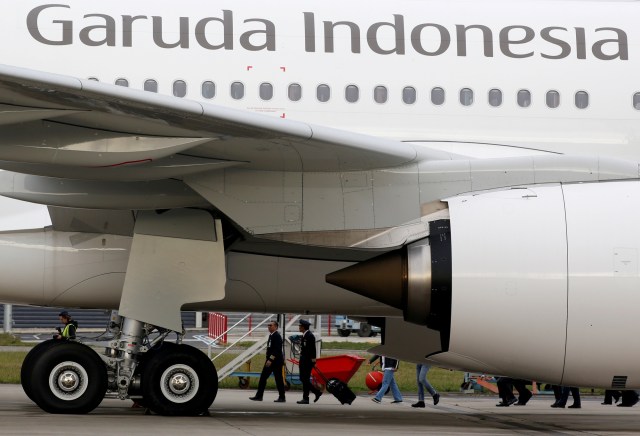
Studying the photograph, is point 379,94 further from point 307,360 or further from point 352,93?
point 307,360

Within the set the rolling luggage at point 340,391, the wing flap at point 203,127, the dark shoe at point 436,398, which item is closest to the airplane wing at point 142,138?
the wing flap at point 203,127

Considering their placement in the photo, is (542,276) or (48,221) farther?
(48,221)

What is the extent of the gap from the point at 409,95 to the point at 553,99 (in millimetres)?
1641

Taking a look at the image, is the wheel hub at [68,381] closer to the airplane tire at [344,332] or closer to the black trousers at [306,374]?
the black trousers at [306,374]

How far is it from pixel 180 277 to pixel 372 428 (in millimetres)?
2579

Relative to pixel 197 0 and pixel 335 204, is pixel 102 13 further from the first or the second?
pixel 335 204

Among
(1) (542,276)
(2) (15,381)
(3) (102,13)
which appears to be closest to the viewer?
(1) (542,276)

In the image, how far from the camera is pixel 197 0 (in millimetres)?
13484

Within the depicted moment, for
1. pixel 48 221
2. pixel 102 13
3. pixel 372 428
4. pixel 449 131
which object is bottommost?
pixel 372 428

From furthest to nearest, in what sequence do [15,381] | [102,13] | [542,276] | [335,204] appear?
[15,381]
[102,13]
[335,204]
[542,276]

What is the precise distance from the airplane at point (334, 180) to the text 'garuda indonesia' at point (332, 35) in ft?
0.08

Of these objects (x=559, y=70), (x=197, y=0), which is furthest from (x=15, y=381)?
(x=559, y=70)

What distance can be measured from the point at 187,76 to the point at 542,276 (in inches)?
179

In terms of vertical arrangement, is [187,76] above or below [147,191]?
above
